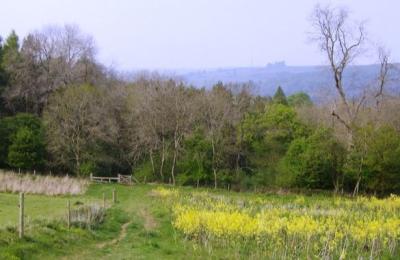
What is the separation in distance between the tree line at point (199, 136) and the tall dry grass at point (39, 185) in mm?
7187

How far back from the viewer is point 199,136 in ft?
169

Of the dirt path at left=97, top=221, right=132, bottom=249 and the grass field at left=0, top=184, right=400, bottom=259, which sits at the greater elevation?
the grass field at left=0, top=184, right=400, bottom=259

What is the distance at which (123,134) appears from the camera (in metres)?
55.0

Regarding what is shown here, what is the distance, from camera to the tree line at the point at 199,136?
4647cm

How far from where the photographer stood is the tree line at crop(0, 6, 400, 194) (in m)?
46.5

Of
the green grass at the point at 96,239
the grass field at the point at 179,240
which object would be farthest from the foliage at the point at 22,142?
the grass field at the point at 179,240

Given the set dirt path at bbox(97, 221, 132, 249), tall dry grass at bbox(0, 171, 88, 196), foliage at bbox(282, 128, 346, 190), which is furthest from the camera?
foliage at bbox(282, 128, 346, 190)

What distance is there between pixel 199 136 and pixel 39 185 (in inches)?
663

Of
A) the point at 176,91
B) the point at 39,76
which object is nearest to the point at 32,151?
the point at 39,76

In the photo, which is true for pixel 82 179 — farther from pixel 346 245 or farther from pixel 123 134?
pixel 346 245

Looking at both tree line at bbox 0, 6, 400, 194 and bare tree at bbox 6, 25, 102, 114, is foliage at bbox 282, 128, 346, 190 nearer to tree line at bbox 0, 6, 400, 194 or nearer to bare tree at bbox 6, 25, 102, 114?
tree line at bbox 0, 6, 400, 194

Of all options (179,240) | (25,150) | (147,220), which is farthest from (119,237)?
(25,150)

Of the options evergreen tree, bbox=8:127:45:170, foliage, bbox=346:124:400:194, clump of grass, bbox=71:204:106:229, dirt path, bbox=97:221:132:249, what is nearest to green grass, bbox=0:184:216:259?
dirt path, bbox=97:221:132:249

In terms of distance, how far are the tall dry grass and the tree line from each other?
283 inches
